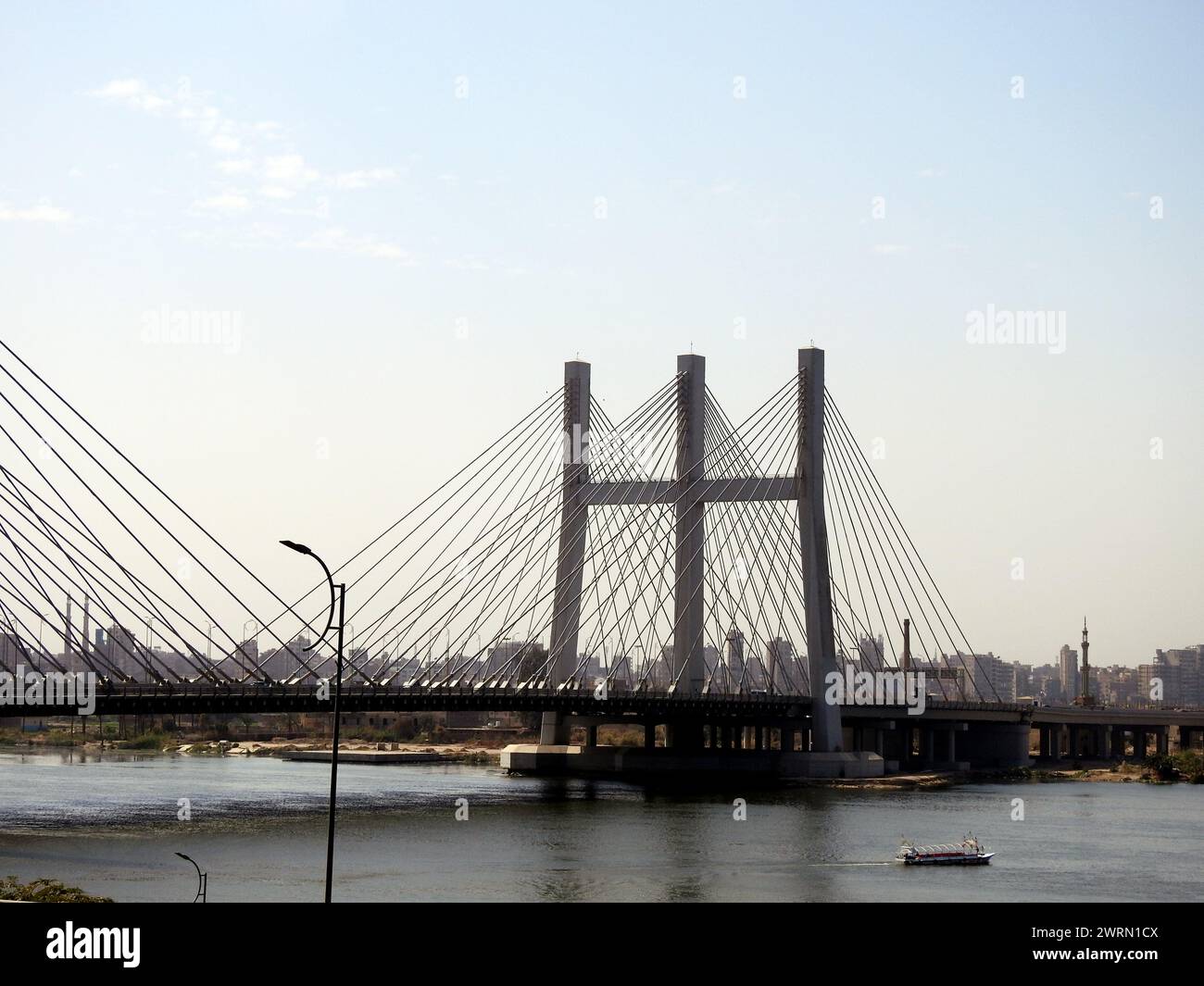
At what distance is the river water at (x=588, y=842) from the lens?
44.7m

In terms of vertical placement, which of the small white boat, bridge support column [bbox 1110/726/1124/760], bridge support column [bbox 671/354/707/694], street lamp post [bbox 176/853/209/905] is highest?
bridge support column [bbox 671/354/707/694]

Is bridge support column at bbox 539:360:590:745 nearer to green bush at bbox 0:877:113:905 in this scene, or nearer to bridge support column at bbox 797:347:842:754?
bridge support column at bbox 797:347:842:754

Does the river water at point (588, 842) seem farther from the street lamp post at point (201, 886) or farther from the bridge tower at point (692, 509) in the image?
the bridge tower at point (692, 509)

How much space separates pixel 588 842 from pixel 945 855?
447 inches

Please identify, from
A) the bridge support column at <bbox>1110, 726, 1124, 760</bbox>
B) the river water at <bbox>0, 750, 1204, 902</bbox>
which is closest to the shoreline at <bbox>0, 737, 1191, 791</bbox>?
the river water at <bbox>0, 750, 1204, 902</bbox>

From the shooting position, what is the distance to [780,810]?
70562 millimetres

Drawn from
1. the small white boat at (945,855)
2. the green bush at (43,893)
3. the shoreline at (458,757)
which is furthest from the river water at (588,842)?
the shoreline at (458,757)

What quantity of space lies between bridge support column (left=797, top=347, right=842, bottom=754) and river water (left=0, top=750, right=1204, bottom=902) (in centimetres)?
614

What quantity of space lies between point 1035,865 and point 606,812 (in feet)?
64.9

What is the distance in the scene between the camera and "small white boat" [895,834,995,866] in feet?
172

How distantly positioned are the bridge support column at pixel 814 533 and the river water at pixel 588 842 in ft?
20.1

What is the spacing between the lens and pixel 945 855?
5278cm

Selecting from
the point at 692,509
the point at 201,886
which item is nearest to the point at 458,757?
the point at 692,509
